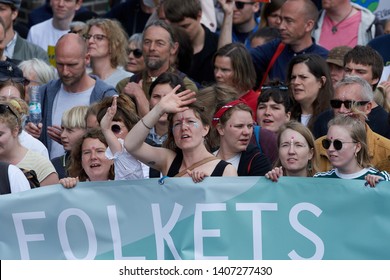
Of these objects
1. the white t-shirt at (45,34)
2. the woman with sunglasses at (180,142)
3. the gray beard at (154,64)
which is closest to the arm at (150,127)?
the woman with sunglasses at (180,142)

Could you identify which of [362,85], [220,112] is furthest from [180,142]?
[362,85]

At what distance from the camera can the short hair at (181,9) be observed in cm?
1316

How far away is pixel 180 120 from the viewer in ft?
30.7

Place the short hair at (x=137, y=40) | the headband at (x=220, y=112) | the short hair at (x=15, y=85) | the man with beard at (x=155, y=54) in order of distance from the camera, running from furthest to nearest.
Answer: the short hair at (x=137, y=40), the man with beard at (x=155, y=54), the short hair at (x=15, y=85), the headband at (x=220, y=112)

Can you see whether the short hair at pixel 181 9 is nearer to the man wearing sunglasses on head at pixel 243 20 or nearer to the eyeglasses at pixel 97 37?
the eyeglasses at pixel 97 37

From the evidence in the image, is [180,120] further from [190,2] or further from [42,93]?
[190,2]

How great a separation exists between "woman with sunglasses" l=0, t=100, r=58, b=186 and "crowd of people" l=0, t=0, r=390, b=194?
0.01 meters

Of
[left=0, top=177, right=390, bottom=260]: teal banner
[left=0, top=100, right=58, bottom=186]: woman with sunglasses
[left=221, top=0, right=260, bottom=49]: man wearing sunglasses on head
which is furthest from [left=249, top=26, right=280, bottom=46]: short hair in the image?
[left=0, top=177, right=390, bottom=260]: teal banner

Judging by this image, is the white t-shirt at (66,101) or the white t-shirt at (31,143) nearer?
the white t-shirt at (31,143)

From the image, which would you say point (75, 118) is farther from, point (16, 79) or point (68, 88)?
point (68, 88)

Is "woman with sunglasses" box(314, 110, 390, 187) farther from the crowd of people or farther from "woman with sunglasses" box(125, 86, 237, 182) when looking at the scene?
"woman with sunglasses" box(125, 86, 237, 182)

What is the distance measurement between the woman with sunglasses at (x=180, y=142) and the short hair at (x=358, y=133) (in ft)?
2.75

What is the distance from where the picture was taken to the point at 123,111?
10.4 meters

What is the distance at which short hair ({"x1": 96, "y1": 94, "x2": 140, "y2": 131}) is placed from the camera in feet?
34.1
